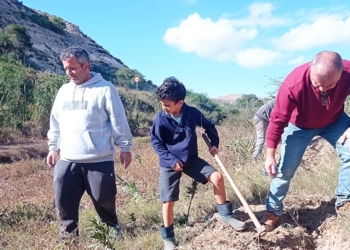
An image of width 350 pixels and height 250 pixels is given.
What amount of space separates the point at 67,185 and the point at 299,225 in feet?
6.36

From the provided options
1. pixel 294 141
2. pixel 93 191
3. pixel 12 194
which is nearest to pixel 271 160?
pixel 294 141

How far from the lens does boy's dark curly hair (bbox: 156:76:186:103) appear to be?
10.3ft

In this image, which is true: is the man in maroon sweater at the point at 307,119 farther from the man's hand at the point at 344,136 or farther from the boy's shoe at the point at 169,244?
the boy's shoe at the point at 169,244

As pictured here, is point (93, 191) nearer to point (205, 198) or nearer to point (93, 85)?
point (93, 85)

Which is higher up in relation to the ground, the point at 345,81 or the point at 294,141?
the point at 345,81

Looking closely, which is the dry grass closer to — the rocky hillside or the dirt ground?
the dirt ground

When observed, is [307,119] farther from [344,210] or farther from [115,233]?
[115,233]

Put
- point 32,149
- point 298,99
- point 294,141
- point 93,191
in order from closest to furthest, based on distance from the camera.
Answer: point 298,99 < point 294,141 < point 93,191 < point 32,149

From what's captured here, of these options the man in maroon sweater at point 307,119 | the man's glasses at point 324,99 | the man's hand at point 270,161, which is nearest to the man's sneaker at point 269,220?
the man in maroon sweater at point 307,119

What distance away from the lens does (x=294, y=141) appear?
10.4 ft

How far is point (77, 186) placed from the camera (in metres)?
3.48

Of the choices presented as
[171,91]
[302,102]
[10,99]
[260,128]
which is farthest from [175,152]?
[10,99]

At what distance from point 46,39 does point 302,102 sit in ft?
162

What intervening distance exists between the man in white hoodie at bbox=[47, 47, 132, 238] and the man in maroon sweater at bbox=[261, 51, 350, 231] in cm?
126
